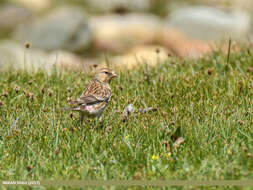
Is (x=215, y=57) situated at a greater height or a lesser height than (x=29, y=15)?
greater

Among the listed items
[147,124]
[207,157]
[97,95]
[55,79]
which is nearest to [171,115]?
[147,124]

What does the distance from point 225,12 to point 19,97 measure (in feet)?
74.8

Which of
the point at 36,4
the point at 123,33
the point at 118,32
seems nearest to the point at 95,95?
the point at 123,33

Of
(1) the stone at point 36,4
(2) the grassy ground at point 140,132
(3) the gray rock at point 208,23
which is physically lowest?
(1) the stone at point 36,4

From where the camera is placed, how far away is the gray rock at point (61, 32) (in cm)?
2445

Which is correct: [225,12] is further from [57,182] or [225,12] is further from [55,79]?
[57,182]

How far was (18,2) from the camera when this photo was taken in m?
31.8

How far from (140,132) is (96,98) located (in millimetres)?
959

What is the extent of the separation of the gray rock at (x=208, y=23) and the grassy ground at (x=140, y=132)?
18142mm

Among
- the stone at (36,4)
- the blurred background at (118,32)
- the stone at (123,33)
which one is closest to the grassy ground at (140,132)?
the blurred background at (118,32)

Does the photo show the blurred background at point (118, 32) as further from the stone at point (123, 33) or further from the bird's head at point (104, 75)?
the bird's head at point (104, 75)

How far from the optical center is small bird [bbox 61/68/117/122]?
574 centimetres

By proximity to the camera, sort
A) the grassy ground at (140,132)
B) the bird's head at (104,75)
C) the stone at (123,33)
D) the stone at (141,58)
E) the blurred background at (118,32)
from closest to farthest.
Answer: the grassy ground at (140,132) < the bird's head at (104,75) < the stone at (141,58) < the blurred background at (118,32) < the stone at (123,33)

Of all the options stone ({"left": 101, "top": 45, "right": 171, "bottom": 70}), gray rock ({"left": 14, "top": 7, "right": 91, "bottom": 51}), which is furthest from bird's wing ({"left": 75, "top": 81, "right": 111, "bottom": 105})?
gray rock ({"left": 14, "top": 7, "right": 91, "bottom": 51})
